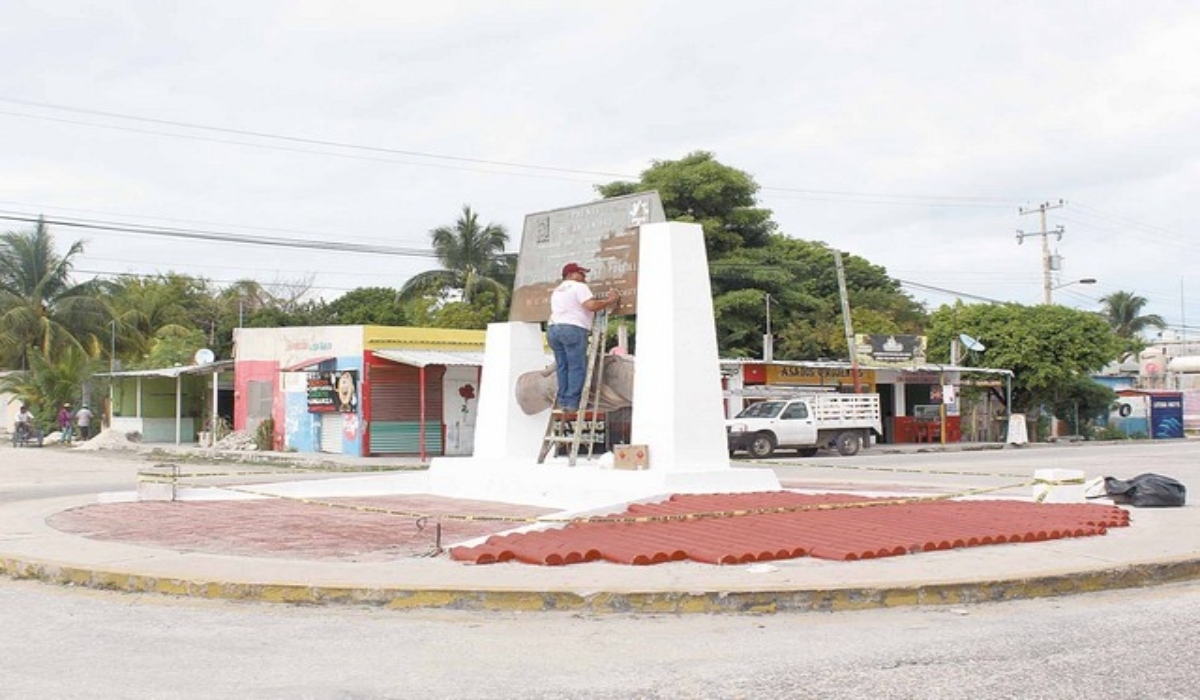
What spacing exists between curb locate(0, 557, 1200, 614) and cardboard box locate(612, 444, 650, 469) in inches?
239

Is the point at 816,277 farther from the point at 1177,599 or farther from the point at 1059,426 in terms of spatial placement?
the point at 1177,599

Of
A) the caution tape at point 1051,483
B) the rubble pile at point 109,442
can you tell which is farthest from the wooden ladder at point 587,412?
the rubble pile at point 109,442

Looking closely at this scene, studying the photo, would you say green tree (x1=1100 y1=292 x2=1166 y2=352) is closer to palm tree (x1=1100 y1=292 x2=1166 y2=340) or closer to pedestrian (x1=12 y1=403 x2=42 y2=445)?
palm tree (x1=1100 y1=292 x2=1166 y2=340)

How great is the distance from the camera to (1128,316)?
84.2 metres

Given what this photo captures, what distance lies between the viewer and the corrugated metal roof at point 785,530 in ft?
30.9

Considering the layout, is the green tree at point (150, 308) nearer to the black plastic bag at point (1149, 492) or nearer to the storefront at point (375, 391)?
the storefront at point (375, 391)

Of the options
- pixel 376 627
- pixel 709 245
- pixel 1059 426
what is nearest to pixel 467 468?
pixel 376 627

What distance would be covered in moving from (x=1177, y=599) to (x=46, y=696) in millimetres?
7405

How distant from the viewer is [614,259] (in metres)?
15.4

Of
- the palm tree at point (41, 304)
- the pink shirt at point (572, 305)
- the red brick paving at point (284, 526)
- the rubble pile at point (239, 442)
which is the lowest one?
the red brick paving at point (284, 526)

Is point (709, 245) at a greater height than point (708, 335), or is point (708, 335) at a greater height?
point (709, 245)

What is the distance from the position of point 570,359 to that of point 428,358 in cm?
1663

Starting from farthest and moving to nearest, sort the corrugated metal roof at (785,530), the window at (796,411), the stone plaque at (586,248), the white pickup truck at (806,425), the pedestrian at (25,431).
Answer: the pedestrian at (25,431) < the window at (796,411) < the white pickup truck at (806,425) < the stone plaque at (586,248) < the corrugated metal roof at (785,530)

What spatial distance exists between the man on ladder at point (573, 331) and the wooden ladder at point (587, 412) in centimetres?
2
